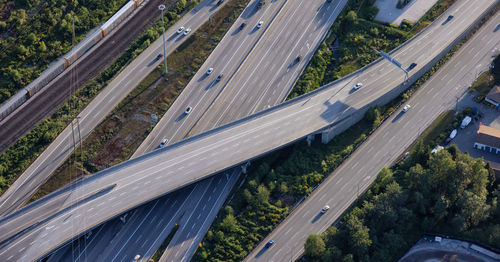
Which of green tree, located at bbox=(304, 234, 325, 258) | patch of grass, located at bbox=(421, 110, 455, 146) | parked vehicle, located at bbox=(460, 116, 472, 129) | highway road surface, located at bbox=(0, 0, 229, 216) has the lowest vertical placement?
parked vehicle, located at bbox=(460, 116, 472, 129)

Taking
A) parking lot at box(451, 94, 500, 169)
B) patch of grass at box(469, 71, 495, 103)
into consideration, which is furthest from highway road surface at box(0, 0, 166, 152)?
patch of grass at box(469, 71, 495, 103)

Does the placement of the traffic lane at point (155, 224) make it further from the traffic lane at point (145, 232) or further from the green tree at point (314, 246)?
the green tree at point (314, 246)

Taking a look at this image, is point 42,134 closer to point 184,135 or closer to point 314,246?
point 184,135

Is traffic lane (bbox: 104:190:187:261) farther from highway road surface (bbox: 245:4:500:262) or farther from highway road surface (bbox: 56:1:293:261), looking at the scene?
highway road surface (bbox: 245:4:500:262)

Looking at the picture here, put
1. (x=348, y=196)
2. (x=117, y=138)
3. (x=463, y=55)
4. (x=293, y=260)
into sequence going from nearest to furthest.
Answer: (x=293, y=260) → (x=348, y=196) → (x=117, y=138) → (x=463, y=55)

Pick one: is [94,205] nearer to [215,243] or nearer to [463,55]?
[215,243]

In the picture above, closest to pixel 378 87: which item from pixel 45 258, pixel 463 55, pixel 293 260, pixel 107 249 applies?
pixel 463 55

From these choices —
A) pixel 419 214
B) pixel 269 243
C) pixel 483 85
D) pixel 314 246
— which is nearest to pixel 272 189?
pixel 269 243
